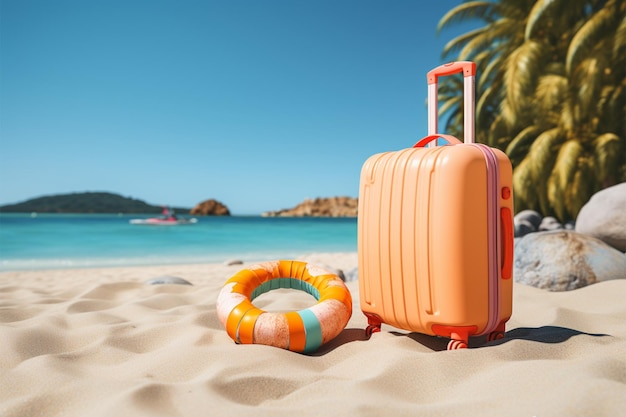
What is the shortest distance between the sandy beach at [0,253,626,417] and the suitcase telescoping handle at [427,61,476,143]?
1129 millimetres

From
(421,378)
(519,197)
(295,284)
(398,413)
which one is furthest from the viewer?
(519,197)

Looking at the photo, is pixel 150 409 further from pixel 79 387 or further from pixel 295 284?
pixel 295 284

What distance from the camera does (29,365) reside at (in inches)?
82.5

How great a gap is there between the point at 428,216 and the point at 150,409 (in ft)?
4.80

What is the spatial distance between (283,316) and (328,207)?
68600mm

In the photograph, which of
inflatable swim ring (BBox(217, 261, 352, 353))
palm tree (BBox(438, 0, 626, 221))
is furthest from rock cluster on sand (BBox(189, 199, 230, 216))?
inflatable swim ring (BBox(217, 261, 352, 353))

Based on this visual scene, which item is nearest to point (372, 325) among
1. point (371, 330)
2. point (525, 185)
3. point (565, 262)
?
point (371, 330)

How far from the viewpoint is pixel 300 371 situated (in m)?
2.04

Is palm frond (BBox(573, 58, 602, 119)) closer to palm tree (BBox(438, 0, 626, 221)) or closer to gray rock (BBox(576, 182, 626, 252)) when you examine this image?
palm tree (BBox(438, 0, 626, 221))

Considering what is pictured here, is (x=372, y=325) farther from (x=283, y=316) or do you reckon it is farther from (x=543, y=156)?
(x=543, y=156)

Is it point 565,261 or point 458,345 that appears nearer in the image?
point 458,345

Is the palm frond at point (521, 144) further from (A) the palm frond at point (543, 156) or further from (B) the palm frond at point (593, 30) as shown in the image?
(B) the palm frond at point (593, 30)

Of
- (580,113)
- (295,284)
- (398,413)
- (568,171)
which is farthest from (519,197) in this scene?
(398,413)

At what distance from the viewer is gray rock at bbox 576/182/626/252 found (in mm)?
6387
